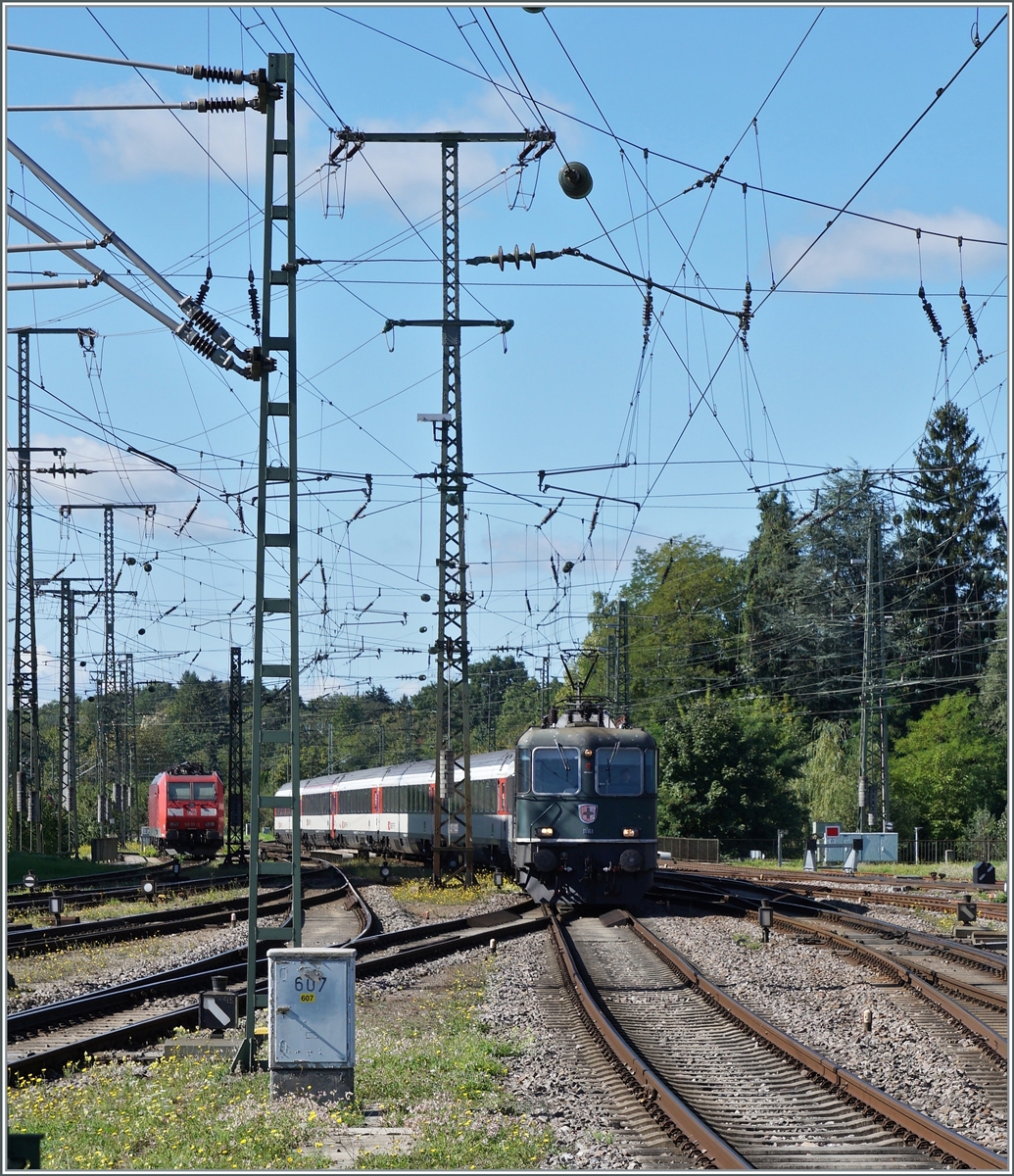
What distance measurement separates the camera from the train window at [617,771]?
83.5 feet

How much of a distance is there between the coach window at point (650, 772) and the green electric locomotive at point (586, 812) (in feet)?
0.06

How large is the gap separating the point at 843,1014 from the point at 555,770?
11.9 meters

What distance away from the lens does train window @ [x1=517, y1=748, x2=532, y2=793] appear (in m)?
25.6

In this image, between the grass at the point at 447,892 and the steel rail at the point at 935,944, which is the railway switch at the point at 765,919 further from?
the grass at the point at 447,892

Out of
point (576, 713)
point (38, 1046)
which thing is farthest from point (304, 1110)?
point (576, 713)

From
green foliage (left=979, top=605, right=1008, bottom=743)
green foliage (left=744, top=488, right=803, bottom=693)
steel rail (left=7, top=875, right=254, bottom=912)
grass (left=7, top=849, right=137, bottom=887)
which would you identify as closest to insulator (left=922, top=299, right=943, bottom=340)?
steel rail (left=7, top=875, right=254, bottom=912)

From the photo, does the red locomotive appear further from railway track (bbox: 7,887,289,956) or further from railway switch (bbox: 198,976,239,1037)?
railway switch (bbox: 198,976,239,1037)

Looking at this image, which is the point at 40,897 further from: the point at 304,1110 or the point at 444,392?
the point at 304,1110

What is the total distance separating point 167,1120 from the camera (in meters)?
9.00

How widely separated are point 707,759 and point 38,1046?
4375 centimetres

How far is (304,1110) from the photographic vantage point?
931cm

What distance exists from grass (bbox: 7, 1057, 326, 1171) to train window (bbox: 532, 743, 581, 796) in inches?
570

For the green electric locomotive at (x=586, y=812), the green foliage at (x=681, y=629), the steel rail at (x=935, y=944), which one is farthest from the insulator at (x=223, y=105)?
the green foliage at (x=681, y=629)

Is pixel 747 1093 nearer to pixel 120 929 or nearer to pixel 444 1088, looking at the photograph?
pixel 444 1088
